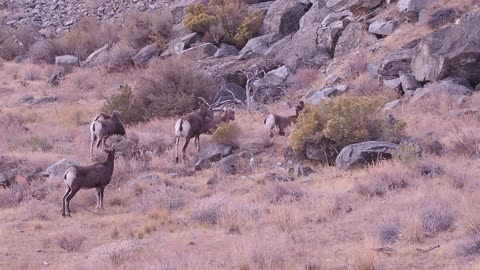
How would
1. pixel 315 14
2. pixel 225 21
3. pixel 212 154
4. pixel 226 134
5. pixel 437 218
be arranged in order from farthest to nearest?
pixel 225 21 < pixel 315 14 < pixel 226 134 < pixel 212 154 < pixel 437 218

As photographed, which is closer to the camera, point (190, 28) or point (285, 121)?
point (285, 121)

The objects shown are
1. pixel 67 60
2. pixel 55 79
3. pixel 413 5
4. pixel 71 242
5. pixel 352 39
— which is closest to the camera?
pixel 71 242

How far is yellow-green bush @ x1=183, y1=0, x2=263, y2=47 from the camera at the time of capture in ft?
115

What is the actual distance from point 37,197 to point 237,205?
16.8 feet

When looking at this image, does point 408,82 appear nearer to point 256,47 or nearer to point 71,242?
point 256,47

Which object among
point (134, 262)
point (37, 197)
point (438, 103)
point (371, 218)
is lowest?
point (438, 103)

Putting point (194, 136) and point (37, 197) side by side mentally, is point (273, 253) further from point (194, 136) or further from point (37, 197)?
point (194, 136)

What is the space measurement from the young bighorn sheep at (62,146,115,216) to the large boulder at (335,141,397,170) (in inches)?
206

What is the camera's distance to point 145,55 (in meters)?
36.8

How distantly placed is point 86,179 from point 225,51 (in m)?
20.5

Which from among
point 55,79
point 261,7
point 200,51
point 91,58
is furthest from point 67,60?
point 261,7

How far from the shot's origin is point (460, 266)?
27.1 ft

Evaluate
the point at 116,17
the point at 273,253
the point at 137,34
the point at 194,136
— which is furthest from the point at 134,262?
the point at 116,17

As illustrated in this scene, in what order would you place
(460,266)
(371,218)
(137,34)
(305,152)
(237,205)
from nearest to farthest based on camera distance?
(460,266), (371,218), (237,205), (305,152), (137,34)
